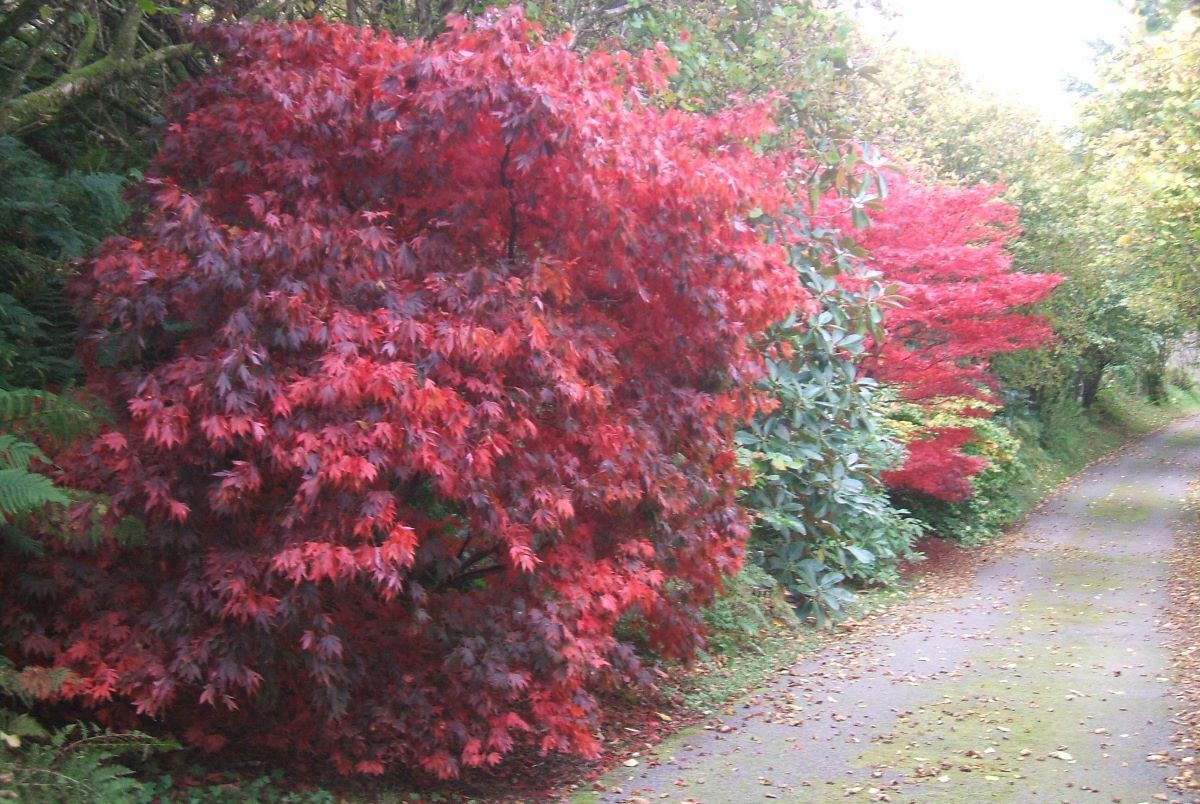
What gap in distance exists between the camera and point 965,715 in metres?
8.34

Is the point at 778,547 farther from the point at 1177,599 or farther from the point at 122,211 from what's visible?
the point at 122,211

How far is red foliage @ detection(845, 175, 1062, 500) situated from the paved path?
189cm

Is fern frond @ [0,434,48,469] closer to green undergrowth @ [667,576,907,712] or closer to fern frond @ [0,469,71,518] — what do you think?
fern frond @ [0,469,71,518]

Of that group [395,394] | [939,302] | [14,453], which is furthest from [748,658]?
[14,453]

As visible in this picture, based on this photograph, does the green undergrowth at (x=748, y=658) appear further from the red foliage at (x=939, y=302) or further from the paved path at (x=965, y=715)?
the red foliage at (x=939, y=302)

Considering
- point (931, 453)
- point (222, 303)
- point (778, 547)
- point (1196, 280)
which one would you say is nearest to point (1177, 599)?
point (931, 453)

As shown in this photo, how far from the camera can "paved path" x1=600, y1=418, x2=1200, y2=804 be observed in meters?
6.70

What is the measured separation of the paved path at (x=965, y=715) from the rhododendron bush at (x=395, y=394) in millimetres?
1153


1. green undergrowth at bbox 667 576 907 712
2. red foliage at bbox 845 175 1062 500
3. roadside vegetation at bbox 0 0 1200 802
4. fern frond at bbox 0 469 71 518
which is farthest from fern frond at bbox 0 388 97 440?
red foliage at bbox 845 175 1062 500

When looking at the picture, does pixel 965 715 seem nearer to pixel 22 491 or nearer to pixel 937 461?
pixel 22 491

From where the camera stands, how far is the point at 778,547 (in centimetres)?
1220

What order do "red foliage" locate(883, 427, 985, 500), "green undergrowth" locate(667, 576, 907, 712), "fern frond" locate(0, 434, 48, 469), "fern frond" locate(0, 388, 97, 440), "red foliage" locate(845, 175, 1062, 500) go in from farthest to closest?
"red foliage" locate(883, 427, 985, 500) < "red foliage" locate(845, 175, 1062, 500) < "green undergrowth" locate(667, 576, 907, 712) < "fern frond" locate(0, 388, 97, 440) < "fern frond" locate(0, 434, 48, 469)

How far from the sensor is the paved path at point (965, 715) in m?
6.70

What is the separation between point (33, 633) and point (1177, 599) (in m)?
12.8
